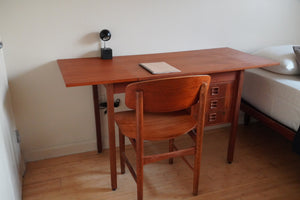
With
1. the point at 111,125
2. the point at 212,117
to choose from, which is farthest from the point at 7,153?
the point at 212,117

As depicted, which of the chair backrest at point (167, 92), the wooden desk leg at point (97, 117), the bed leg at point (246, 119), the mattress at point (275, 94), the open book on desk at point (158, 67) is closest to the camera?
the chair backrest at point (167, 92)

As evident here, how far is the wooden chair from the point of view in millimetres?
1447

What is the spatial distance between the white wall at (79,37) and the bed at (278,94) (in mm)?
377

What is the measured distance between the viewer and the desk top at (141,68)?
5.38 feet

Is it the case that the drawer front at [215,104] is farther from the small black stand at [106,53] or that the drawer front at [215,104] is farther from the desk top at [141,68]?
the small black stand at [106,53]

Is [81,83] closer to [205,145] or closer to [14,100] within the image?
[14,100]

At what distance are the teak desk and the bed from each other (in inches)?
8.6

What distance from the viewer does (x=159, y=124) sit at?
1734mm

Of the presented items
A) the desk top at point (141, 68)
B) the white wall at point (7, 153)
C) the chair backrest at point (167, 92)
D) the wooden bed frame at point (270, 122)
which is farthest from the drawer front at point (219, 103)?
the white wall at point (7, 153)

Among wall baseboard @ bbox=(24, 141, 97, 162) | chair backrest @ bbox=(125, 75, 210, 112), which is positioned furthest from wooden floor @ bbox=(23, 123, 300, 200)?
chair backrest @ bbox=(125, 75, 210, 112)

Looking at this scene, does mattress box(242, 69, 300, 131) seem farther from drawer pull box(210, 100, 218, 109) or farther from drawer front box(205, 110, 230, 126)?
drawer pull box(210, 100, 218, 109)

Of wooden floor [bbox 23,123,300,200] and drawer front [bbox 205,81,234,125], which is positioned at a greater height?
drawer front [bbox 205,81,234,125]

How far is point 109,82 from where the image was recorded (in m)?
1.59

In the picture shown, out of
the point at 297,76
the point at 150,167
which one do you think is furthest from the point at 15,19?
the point at 297,76
